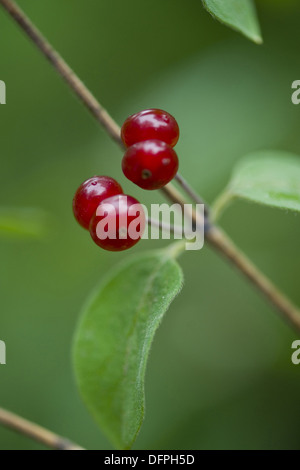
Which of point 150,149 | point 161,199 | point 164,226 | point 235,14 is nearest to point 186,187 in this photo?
point 164,226

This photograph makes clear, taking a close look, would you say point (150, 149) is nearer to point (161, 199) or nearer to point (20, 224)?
point (20, 224)

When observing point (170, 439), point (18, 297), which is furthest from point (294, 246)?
point (18, 297)

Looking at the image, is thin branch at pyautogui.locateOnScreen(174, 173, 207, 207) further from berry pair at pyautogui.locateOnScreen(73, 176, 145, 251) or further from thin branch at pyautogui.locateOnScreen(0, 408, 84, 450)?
thin branch at pyautogui.locateOnScreen(0, 408, 84, 450)

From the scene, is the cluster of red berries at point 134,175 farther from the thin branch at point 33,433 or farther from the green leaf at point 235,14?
the thin branch at point 33,433

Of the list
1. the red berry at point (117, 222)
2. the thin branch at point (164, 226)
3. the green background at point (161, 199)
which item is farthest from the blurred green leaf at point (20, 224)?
the green background at point (161, 199)

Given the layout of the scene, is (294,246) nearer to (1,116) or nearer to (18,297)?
(18,297)

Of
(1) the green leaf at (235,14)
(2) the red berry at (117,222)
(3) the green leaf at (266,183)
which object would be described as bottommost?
(3) the green leaf at (266,183)
